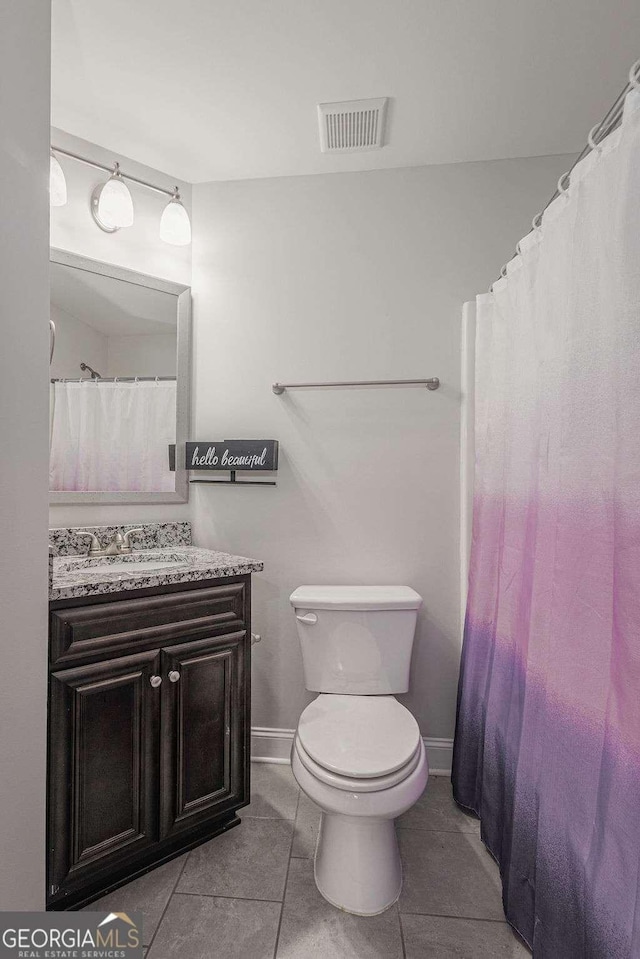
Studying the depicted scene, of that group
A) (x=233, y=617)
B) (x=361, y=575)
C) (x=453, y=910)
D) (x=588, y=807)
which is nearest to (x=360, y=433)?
(x=361, y=575)

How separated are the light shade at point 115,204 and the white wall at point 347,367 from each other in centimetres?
34

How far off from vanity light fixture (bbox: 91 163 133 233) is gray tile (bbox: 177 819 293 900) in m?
2.25

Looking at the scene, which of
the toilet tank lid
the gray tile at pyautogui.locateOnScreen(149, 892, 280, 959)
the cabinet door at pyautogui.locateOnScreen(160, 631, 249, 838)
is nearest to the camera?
the gray tile at pyautogui.locateOnScreen(149, 892, 280, 959)

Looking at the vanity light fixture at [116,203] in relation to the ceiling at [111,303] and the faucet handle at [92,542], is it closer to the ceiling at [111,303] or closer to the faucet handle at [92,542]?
the ceiling at [111,303]

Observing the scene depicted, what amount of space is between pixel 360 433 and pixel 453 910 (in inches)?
62.1

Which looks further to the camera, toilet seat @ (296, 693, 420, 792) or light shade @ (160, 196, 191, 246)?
light shade @ (160, 196, 191, 246)

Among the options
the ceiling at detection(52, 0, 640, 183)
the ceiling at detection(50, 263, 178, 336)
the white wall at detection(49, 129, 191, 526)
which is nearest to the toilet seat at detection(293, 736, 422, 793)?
the white wall at detection(49, 129, 191, 526)

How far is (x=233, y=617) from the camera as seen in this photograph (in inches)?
62.1

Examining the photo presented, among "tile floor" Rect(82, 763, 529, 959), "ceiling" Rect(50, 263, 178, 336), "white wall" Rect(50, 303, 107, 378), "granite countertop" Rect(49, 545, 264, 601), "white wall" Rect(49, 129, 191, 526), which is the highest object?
"white wall" Rect(49, 129, 191, 526)

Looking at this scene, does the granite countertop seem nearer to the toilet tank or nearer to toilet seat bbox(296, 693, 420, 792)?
the toilet tank

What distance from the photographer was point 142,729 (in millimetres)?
1359

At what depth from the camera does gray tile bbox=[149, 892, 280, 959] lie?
1.18 meters

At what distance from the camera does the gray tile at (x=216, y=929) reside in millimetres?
1179

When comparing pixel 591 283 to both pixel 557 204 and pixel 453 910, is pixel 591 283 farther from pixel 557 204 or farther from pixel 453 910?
pixel 453 910
